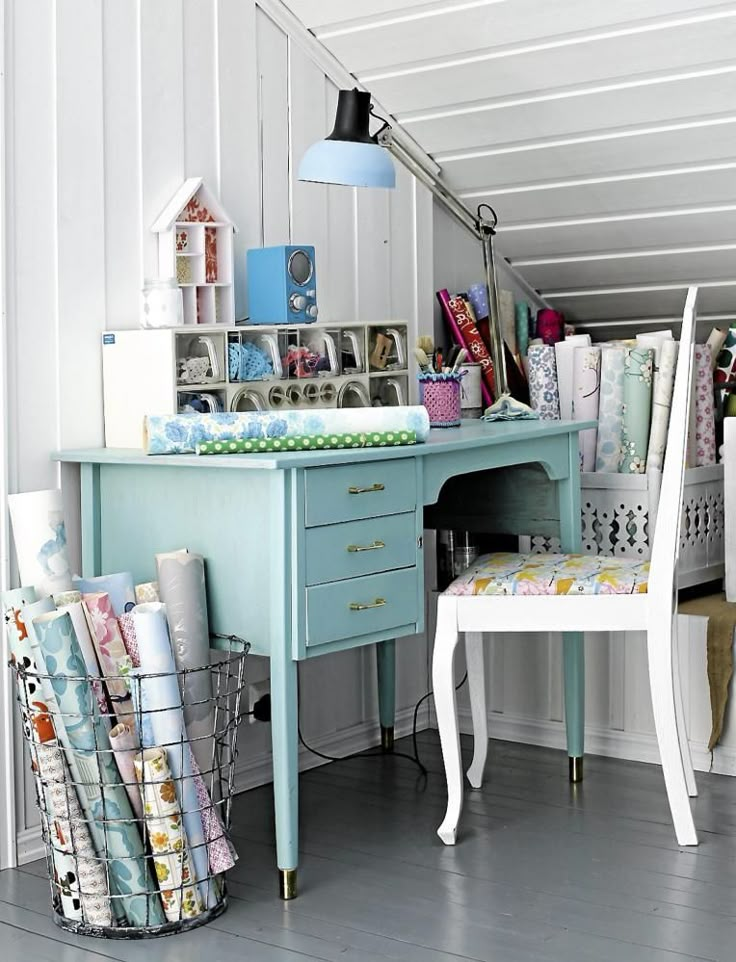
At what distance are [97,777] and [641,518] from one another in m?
1.55

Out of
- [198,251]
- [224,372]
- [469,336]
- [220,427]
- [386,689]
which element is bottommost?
[386,689]

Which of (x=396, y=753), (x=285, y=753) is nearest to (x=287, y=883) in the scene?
(x=285, y=753)

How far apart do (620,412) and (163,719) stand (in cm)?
151

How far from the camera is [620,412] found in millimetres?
3117

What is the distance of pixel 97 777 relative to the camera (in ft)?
6.81

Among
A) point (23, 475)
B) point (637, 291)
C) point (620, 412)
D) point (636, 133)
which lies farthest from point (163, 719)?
point (637, 291)

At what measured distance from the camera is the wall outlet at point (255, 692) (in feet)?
9.21

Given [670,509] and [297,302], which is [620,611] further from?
[297,302]

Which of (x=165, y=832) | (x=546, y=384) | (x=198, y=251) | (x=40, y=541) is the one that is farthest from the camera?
(x=546, y=384)

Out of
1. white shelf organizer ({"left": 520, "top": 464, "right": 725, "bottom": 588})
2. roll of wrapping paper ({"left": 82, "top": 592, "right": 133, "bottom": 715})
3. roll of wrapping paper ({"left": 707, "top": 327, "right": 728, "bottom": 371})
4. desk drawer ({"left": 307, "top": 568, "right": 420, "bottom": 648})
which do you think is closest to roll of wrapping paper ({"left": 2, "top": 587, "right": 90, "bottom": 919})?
roll of wrapping paper ({"left": 82, "top": 592, "right": 133, "bottom": 715})

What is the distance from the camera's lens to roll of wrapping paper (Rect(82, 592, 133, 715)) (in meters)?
2.10

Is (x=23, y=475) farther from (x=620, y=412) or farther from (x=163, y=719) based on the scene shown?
(x=620, y=412)

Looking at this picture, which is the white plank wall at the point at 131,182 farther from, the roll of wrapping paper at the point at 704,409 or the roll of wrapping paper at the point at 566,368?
the roll of wrapping paper at the point at 704,409

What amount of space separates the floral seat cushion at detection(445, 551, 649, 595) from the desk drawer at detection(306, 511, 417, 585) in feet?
0.64
